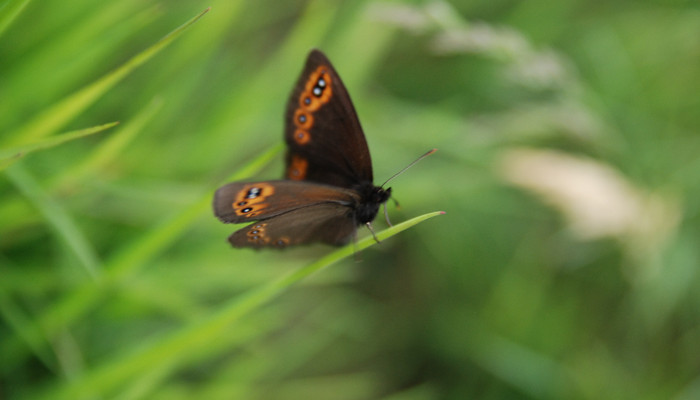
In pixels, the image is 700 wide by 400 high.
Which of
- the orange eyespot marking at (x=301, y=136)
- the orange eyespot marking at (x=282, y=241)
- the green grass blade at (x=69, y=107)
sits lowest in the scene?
the orange eyespot marking at (x=282, y=241)

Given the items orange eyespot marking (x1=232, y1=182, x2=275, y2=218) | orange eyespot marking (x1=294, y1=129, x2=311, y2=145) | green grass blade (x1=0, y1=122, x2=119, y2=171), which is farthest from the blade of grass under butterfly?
green grass blade (x1=0, y1=122, x2=119, y2=171)

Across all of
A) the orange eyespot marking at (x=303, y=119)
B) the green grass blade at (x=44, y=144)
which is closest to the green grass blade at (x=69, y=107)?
the green grass blade at (x=44, y=144)

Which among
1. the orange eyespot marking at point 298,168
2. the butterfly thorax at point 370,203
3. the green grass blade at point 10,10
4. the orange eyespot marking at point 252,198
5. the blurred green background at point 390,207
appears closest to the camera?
the green grass blade at point 10,10

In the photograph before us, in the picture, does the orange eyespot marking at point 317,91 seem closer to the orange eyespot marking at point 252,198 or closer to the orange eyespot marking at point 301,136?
the orange eyespot marking at point 301,136

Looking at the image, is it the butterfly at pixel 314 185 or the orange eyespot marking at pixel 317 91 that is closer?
the butterfly at pixel 314 185

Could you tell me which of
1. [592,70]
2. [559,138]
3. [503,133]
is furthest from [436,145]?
[592,70]

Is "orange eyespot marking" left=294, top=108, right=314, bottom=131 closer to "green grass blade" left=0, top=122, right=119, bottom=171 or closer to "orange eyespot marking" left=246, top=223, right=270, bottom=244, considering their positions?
"orange eyespot marking" left=246, top=223, right=270, bottom=244

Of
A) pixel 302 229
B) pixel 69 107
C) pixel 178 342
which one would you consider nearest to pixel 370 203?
pixel 302 229
